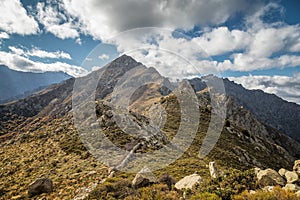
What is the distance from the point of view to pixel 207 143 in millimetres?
58406

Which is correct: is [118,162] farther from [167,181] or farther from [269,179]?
[269,179]

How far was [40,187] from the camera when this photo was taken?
2552cm

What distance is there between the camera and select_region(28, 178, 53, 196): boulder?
82.8ft

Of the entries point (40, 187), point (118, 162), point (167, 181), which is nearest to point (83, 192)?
point (40, 187)

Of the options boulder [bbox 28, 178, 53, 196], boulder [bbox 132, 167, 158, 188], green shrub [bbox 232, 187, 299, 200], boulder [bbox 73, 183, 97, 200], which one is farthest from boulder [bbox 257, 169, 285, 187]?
boulder [bbox 28, 178, 53, 196]

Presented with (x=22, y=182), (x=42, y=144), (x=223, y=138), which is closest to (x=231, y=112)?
(x=223, y=138)

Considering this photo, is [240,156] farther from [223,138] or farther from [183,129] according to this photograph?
[183,129]

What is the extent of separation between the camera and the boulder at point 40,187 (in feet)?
82.8

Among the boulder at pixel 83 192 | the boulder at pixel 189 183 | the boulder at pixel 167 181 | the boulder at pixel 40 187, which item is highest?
the boulder at pixel 189 183

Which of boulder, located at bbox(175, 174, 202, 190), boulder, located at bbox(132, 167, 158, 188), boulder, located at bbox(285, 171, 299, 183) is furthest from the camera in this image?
boulder, located at bbox(132, 167, 158, 188)

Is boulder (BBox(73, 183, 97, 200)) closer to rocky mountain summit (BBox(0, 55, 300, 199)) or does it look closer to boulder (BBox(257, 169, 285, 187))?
rocky mountain summit (BBox(0, 55, 300, 199))

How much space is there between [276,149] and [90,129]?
74051 millimetres

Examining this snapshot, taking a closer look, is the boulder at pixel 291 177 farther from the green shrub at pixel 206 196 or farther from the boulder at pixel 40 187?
the boulder at pixel 40 187

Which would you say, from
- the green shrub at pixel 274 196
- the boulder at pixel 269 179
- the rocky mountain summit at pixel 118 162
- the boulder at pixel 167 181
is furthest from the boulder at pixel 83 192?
the boulder at pixel 269 179
